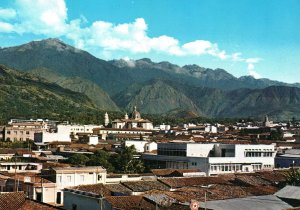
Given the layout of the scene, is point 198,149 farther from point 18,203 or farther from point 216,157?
point 18,203

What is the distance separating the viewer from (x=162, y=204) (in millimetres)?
37688

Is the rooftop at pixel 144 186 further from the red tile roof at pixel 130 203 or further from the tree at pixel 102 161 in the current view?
the tree at pixel 102 161

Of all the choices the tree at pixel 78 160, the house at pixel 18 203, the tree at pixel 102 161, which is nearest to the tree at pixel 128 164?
the tree at pixel 102 161

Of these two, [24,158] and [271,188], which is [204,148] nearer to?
[24,158]

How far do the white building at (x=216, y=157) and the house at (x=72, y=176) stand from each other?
2733 cm

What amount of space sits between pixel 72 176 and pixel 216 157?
114 feet

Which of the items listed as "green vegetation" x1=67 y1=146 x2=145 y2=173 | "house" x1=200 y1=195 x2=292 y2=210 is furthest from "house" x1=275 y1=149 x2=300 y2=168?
"house" x1=200 y1=195 x2=292 y2=210

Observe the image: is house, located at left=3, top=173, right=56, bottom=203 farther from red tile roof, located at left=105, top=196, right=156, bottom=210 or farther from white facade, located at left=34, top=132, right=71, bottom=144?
white facade, located at left=34, top=132, right=71, bottom=144

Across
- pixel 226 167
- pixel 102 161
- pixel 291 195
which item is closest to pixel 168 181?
pixel 291 195

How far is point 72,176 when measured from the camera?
59125 mm

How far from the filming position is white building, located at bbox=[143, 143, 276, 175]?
86.3m

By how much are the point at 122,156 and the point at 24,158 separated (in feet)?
57.4

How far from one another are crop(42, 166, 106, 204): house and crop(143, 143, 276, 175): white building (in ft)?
89.7

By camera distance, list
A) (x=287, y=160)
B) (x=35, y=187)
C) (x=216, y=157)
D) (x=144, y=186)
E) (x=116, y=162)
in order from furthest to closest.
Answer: (x=287, y=160)
(x=116, y=162)
(x=216, y=157)
(x=144, y=186)
(x=35, y=187)
